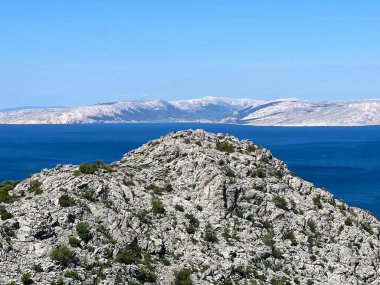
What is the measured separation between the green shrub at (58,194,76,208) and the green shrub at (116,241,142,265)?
6785 millimetres

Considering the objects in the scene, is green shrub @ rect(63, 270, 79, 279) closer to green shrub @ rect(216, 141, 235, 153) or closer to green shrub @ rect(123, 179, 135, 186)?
green shrub @ rect(123, 179, 135, 186)

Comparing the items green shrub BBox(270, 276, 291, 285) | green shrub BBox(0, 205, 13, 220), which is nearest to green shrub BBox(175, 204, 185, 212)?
green shrub BBox(270, 276, 291, 285)

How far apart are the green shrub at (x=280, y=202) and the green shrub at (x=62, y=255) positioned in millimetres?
24955

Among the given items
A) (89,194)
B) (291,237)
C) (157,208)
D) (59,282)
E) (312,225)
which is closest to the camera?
(59,282)

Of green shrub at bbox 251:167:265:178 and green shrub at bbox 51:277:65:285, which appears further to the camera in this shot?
green shrub at bbox 251:167:265:178

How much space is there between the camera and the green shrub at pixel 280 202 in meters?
60.2

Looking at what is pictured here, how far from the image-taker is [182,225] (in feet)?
177

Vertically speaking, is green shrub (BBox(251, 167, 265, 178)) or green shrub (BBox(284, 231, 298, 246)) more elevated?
green shrub (BBox(251, 167, 265, 178))

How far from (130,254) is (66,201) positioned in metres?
8.16

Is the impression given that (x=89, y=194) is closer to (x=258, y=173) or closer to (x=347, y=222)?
(x=258, y=173)

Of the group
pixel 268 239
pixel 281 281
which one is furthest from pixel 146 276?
pixel 268 239

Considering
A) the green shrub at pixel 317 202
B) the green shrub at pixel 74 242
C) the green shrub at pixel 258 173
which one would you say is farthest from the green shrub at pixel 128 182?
the green shrub at pixel 317 202

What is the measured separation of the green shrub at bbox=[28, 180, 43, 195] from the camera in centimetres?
5322

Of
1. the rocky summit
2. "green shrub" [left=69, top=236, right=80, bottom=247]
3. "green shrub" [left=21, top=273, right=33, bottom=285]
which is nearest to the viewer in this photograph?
Result: "green shrub" [left=21, top=273, right=33, bottom=285]
